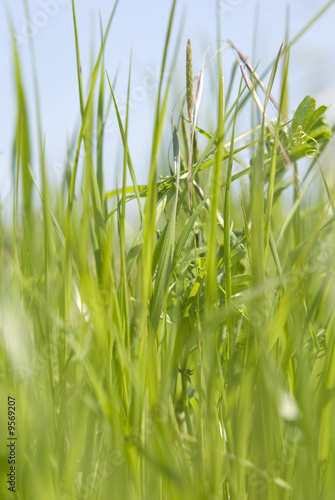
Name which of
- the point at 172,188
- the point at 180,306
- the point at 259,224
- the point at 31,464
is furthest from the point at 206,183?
the point at 31,464

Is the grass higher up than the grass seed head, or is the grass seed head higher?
the grass seed head

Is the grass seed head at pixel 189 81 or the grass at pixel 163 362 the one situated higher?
the grass seed head at pixel 189 81

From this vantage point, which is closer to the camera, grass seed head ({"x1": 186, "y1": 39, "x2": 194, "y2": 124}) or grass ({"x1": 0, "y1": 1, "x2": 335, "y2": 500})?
grass ({"x1": 0, "y1": 1, "x2": 335, "y2": 500})

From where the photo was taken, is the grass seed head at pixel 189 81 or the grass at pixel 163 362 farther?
the grass seed head at pixel 189 81

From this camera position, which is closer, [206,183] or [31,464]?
[31,464]

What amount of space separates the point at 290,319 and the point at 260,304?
0.12 m

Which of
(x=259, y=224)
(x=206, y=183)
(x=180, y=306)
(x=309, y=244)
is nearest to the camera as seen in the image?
(x=259, y=224)

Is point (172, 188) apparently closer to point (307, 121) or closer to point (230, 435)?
point (307, 121)

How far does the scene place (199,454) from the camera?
0.47m

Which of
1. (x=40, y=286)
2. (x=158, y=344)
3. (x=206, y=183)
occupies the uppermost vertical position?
(x=206, y=183)

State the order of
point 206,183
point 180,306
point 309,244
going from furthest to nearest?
point 206,183, point 180,306, point 309,244

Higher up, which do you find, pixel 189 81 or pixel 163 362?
pixel 189 81

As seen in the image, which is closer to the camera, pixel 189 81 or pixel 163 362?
pixel 163 362

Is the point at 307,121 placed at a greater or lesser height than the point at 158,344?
greater
